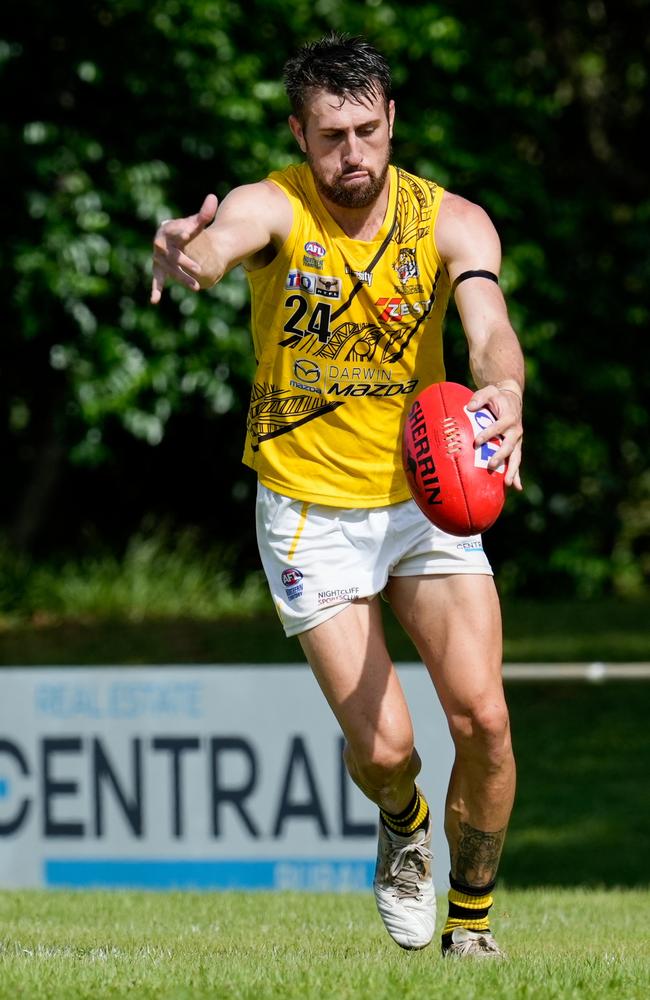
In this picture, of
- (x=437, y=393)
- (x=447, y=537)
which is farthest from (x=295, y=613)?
(x=437, y=393)

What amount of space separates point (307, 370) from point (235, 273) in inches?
325

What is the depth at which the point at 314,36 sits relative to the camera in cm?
1396

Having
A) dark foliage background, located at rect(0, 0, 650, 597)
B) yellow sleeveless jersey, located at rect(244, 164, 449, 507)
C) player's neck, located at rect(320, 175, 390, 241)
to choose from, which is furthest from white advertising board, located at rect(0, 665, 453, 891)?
dark foliage background, located at rect(0, 0, 650, 597)

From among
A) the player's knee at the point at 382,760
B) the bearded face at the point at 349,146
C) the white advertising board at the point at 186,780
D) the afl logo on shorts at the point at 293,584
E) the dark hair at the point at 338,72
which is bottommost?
the white advertising board at the point at 186,780

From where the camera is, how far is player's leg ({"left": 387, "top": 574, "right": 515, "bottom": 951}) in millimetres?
4789

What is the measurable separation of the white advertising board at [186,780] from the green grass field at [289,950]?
2.13ft

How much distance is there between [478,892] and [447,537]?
1.16 m

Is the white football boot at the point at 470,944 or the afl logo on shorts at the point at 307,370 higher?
the afl logo on shorts at the point at 307,370

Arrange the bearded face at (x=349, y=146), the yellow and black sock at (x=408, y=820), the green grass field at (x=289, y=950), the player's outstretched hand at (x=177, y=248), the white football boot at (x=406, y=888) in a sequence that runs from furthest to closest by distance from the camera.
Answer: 1. the yellow and black sock at (x=408, y=820)
2. the white football boot at (x=406, y=888)
3. the bearded face at (x=349, y=146)
4. the player's outstretched hand at (x=177, y=248)
5. the green grass field at (x=289, y=950)

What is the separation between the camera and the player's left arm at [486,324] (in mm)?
4387

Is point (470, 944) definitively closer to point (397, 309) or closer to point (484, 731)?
point (484, 731)

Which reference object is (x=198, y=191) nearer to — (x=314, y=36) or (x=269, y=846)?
(x=314, y=36)

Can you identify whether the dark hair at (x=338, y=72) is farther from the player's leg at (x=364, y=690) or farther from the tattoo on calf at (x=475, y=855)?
the tattoo on calf at (x=475, y=855)

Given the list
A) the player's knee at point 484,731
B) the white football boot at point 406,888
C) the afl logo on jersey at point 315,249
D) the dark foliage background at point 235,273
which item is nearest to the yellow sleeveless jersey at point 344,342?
the afl logo on jersey at point 315,249
